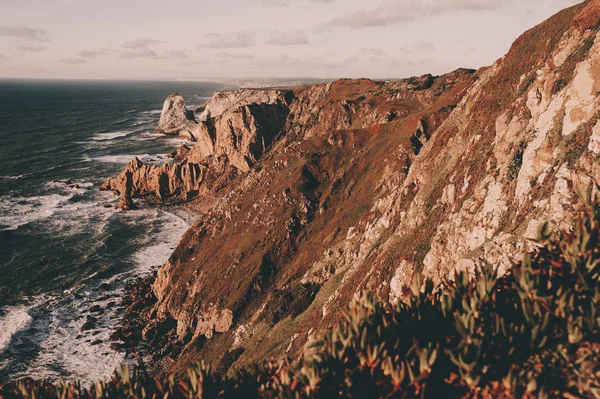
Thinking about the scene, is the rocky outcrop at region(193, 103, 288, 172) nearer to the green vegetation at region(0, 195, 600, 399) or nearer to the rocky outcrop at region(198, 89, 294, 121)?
the rocky outcrop at region(198, 89, 294, 121)

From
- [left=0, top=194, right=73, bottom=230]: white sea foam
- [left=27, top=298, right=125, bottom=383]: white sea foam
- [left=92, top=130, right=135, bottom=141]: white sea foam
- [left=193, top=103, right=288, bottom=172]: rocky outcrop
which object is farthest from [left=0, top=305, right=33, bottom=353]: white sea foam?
[left=92, top=130, right=135, bottom=141]: white sea foam

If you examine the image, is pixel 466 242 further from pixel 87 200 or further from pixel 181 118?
pixel 181 118

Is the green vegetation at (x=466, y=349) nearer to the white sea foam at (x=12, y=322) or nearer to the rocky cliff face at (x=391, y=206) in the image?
the rocky cliff face at (x=391, y=206)

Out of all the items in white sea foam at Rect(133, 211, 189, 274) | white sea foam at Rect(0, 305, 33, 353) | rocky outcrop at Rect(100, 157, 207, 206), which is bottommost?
white sea foam at Rect(0, 305, 33, 353)

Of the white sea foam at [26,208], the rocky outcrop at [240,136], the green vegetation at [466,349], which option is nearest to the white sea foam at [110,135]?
the white sea foam at [26,208]

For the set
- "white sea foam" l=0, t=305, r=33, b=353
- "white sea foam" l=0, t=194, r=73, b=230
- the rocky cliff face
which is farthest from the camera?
"white sea foam" l=0, t=194, r=73, b=230

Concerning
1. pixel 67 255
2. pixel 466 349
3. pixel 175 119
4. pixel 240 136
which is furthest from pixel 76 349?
pixel 175 119

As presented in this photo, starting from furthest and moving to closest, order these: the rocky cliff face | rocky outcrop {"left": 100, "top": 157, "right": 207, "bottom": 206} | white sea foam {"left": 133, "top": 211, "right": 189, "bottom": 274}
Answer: rocky outcrop {"left": 100, "top": 157, "right": 207, "bottom": 206} < white sea foam {"left": 133, "top": 211, "right": 189, "bottom": 274} < the rocky cliff face
